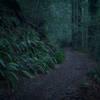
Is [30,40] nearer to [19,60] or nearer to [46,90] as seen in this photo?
[19,60]

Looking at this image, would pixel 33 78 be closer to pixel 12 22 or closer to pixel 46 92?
pixel 46 92

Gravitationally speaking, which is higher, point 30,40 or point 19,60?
point 30,40

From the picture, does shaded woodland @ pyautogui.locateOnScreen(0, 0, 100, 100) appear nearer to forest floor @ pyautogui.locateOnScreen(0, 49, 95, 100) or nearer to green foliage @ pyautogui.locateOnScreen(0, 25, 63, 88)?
green foliage @ pyautogui.locateOnScreen(0, 25, 63, 88)

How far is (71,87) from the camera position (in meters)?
4.64

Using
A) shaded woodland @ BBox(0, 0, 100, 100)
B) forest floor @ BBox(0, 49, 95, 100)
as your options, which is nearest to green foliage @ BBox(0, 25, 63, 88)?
shaded woodland @ BBox(0, 0, 100, 100)

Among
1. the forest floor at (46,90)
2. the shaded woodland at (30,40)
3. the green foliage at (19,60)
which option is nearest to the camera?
the forest floor at (46,90)

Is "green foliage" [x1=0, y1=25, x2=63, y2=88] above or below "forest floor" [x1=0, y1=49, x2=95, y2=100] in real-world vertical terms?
above

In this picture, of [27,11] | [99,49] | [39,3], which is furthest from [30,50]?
[39,3]

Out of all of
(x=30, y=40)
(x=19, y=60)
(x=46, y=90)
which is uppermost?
(x=30, y=40)

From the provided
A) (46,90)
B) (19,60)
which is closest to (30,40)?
(19,60)

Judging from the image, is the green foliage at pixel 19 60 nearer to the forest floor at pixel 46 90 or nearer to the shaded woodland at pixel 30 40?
the shaded woodland at pixel 30 40

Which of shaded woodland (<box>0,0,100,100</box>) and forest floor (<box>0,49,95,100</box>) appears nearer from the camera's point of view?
forest floor (<box>0,49,95,100</box>)

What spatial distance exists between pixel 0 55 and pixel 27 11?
6.87 m

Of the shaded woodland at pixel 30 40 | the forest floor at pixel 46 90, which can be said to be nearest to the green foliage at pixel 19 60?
the shaded woodland at pixel 30 40
